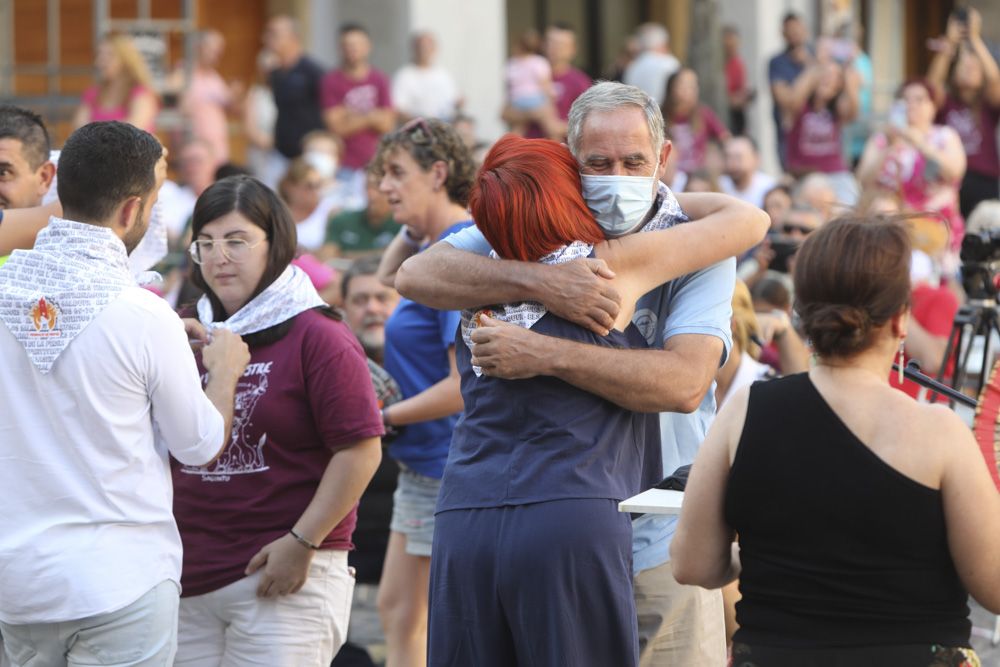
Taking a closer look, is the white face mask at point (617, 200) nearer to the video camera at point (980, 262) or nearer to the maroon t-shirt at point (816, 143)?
the video camera at point (980, 262)

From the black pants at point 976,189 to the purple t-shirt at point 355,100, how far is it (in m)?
4.89

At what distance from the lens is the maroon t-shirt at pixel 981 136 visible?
42.2ft

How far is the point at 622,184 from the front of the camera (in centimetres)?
355

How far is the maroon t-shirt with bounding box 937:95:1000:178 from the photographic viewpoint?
12.9 meters

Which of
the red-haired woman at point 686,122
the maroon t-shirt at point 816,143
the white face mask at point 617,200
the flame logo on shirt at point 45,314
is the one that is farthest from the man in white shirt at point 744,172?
the flame logo on shirt at point 45,314

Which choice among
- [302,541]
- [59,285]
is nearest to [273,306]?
[302,541]

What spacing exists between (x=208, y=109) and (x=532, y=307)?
1066cm

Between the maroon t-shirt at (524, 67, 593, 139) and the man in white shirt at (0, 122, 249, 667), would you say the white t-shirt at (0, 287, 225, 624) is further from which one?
the maroon t-shirt at (524, 67, 593, 139)

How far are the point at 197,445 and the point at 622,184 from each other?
118 cm

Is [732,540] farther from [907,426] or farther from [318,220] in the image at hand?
[318,220]

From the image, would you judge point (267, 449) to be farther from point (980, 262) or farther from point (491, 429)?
point (980, 262)

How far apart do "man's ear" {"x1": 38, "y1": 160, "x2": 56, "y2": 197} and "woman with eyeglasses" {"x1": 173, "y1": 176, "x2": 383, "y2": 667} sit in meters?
0.68

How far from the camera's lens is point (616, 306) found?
11.4 feet

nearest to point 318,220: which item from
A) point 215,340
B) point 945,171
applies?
point 945,171
